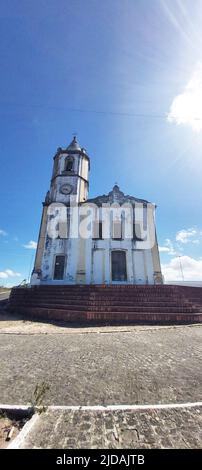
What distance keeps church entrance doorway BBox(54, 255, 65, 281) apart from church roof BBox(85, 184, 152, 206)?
649 cm

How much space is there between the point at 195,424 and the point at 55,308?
31.0 feet

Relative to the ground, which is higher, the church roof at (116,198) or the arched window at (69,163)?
the arched window at (69,163)

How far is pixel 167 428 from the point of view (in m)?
2.53

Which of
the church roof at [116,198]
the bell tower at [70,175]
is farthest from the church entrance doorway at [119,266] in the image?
the bell tower at [70,175]

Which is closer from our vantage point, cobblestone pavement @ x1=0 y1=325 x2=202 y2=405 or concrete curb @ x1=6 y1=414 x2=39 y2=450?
concrete curb @ x1=6 y1=414 x2=39 y2=450

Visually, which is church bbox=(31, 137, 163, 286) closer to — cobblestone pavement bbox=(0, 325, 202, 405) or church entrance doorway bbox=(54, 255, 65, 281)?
church entrance doorway bbox=(54, 255, 65, 281)

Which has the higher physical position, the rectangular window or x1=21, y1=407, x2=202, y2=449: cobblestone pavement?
the rectangular window

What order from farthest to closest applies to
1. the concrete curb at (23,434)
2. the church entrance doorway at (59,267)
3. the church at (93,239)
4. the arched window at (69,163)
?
the arched window at (69,163) < the church entrance doorway at (59,267) < the church at (93,239) < the concrete curb at (23,434)

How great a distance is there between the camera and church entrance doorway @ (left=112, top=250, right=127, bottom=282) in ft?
61.7

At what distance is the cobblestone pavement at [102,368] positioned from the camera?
11.1 feet

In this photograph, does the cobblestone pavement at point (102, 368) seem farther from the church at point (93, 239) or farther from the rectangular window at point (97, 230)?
the rectangular window at point (97, 230)

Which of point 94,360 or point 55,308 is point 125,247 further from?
point 94,360

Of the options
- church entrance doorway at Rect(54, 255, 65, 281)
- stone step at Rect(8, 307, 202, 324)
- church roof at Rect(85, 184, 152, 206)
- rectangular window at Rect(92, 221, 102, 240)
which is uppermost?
church roof at Rect(85, 184, 152, 206)

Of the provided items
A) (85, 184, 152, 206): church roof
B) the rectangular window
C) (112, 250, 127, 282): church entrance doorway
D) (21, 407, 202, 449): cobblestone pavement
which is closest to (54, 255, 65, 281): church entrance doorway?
the rectangular window
